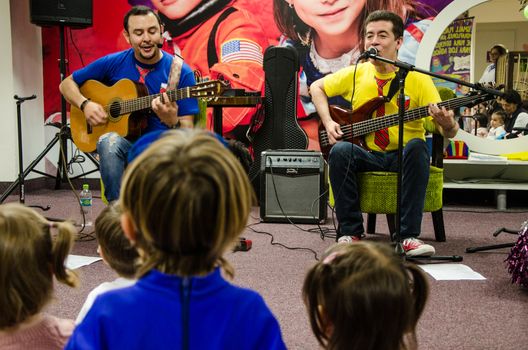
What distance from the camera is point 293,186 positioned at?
352 centimetres

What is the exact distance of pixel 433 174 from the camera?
112 inches

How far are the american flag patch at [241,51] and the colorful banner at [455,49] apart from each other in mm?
1468

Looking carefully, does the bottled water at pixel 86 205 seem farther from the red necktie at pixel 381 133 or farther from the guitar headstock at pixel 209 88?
the red necktie at pixel 381 133

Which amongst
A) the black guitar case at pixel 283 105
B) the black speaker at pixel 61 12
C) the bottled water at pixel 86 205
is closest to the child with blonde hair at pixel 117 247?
the bottled water at pixel 86 205

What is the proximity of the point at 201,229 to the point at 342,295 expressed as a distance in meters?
0.27

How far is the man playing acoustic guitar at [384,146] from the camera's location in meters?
2.60

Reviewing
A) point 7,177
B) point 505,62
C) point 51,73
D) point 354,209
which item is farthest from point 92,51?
point 505,62

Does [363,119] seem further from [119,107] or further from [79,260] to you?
[79,260]

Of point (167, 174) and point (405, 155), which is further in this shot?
point (405, 155)

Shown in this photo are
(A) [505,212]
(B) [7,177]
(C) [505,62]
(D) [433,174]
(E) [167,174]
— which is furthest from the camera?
(B) [7,177]

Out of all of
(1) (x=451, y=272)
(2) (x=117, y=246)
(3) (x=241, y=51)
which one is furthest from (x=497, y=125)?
(2) (x=117, y=246)

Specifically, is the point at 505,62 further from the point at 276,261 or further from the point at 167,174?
the point at 167,174

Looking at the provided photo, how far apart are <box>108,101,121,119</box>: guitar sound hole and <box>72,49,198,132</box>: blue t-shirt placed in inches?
4.9

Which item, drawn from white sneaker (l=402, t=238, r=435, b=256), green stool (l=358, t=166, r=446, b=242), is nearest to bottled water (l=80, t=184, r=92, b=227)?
green stool (l=358, t=166, r=446, b=242)
